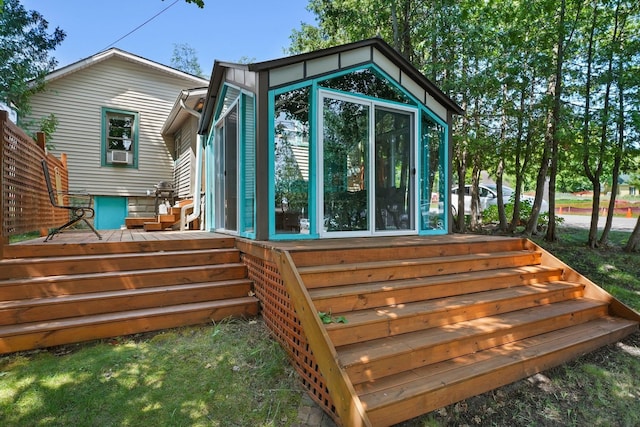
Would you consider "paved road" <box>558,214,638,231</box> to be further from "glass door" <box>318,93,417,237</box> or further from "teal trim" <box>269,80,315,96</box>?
"teal trim" <box>269,80,315,96</box>

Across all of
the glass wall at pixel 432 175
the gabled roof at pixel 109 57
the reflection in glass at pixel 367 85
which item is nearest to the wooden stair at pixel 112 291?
the reflection in glass at pixel 367 85

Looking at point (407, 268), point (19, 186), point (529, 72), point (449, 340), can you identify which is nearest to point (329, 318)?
point (449, 340)

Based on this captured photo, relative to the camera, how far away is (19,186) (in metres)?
3.52

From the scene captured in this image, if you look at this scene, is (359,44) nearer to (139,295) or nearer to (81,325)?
(139,295)

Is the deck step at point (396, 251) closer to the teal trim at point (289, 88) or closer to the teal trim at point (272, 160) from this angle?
the teal trim at point (272, 160)

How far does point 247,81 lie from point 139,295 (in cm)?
275

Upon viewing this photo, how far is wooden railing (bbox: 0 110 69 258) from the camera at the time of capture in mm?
3023

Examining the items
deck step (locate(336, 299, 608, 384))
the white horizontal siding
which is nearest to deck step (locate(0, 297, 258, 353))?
deck step (locate(336, 299, 608, 384))

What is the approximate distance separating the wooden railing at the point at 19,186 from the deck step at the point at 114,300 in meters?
0.69

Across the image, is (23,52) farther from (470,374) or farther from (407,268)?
(470,374)

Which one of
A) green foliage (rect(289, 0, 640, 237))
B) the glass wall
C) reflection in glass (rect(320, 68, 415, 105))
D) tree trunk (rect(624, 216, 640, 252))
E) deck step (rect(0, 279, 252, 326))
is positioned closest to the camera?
deck step (rect(0, 279, 252, 326))

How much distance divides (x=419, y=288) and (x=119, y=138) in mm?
10009

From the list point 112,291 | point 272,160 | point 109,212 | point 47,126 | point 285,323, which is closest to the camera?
point 285,323

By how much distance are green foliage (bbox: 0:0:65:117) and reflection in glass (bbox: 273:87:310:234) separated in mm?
7841
